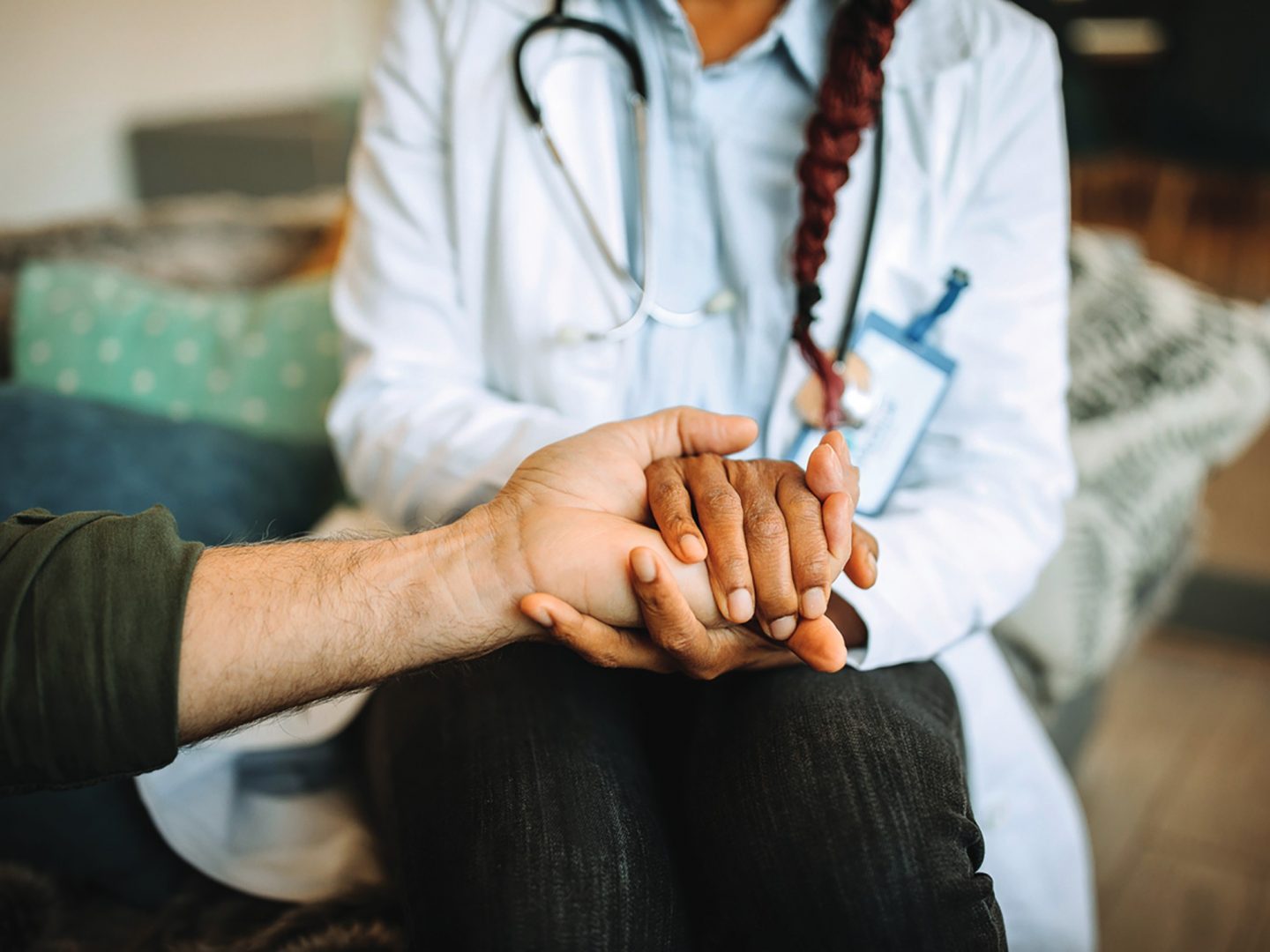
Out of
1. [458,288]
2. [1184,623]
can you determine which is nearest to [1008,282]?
[458,288]

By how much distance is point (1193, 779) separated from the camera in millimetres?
1612

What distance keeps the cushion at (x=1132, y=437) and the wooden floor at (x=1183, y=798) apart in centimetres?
31

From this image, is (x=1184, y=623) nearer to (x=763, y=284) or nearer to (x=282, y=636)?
(x=763, y=284)

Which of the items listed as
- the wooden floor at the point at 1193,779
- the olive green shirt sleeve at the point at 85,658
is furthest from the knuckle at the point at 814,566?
the wooden floor at the point at 1193,779

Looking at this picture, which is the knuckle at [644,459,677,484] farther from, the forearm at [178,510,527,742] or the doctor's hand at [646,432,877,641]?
the forearm at [178,510,527,742]

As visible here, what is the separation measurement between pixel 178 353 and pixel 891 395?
0.86 metres

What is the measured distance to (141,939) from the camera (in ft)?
2.57

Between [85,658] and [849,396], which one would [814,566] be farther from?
[85,658]

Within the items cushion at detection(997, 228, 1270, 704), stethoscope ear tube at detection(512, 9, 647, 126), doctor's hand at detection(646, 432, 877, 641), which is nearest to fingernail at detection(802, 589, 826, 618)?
doctor's hand at detection(646, 432, 877, 641)

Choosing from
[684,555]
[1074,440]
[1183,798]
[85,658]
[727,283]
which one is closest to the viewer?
[85,658]

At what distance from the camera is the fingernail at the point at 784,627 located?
666 mm

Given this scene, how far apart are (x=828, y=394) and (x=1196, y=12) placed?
10.6 feet

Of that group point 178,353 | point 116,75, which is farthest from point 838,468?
point 116,75

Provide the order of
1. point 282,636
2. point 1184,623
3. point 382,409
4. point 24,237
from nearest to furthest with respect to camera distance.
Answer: point 282,636, point 382,409, point 24,237, point 1184,623
